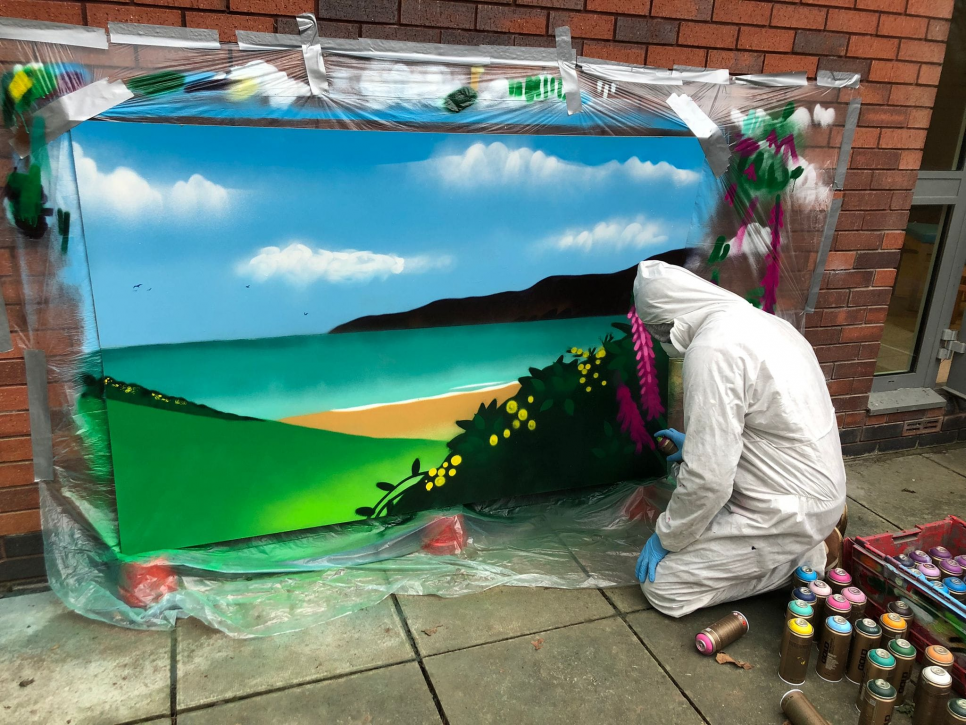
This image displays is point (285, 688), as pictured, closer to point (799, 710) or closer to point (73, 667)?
point (73, 667)

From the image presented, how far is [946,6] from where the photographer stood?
11.4ft

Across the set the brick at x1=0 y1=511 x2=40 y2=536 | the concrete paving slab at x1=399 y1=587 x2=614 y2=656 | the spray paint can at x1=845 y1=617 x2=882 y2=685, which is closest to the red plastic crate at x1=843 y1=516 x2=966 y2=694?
the spray paint can at x1=845 y1=617 x2=882 y2=685

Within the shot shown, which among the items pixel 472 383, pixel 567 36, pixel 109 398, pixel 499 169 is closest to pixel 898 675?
pixel 472 383

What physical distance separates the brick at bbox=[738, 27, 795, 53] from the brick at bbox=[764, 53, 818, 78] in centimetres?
3

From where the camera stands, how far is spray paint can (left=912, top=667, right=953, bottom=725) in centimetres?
216

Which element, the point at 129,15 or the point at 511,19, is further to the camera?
the point at 511,19


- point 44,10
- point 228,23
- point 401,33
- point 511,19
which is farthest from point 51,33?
point 511,19

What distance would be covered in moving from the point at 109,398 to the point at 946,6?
14.0 ft

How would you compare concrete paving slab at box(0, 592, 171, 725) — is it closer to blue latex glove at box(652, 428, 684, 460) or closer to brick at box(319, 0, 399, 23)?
blue latex glove at box(652, 428, 684, 460)

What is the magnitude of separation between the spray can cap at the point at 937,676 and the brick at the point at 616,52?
2.46 metres

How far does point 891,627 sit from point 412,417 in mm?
1937

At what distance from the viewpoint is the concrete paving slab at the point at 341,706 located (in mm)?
2180

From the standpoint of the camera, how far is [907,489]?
12.6 ft

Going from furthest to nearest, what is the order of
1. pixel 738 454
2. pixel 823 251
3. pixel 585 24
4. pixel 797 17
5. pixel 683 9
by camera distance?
pixel 823 251, pixel 797 17, pixel 683 9, pixel 585 24, pixel 738 454
